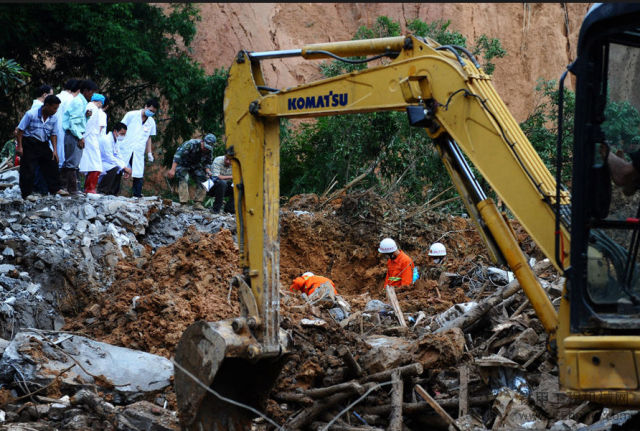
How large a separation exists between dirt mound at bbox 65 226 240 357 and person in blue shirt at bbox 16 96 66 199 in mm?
2026

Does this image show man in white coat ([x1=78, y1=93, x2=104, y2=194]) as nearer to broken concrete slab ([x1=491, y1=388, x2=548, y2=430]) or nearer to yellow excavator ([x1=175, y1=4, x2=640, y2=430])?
yellow excavator ([x1=175, y1=4, x2=640, y2=430])

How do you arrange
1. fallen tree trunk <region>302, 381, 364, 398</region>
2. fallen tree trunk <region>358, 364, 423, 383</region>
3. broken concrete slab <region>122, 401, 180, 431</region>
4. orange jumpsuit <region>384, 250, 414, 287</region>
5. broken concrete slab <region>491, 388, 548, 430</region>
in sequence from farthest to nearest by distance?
orange jumpsuit <region>384, 250, 414, 287</region>, fallen tree trunk <region>358, 364, 423, 383</region>, fallen tree trunk <region>302, 381, 364, 398</region>, broken concrete slab <region>122, 401, 180, 431</region>, broken concrete slab <region>491, 388, 548, 430</region>

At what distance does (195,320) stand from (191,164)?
5.64 m

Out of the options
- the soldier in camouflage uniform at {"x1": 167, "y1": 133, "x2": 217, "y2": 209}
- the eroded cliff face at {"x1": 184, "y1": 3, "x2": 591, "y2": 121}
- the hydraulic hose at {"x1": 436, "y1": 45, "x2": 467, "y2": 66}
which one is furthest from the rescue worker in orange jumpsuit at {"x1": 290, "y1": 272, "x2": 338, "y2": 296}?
the eroded cliff face at {"x1": 184, "y1": 3, "x2": 591, "y2": 121}

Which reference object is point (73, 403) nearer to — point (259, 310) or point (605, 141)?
point (259, 310)

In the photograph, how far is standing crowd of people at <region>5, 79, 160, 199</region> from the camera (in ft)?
33.1

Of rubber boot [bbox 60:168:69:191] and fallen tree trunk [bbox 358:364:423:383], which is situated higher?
rubber boot [bbox 60:168:69:191]

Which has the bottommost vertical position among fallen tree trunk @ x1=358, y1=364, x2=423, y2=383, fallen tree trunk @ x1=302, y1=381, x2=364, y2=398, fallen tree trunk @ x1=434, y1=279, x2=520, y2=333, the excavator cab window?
fallen tree trunk @ x1=302, y1=381, x2=364, y2=398

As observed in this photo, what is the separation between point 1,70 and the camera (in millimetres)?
8961

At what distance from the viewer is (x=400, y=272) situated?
37.2 ft

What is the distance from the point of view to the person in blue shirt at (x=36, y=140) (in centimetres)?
1001

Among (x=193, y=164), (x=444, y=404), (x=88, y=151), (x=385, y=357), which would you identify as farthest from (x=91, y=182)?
(x=444, y=404)

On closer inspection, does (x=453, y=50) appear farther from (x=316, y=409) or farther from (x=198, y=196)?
(x=198, y=196)

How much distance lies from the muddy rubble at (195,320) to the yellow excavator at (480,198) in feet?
2.04
